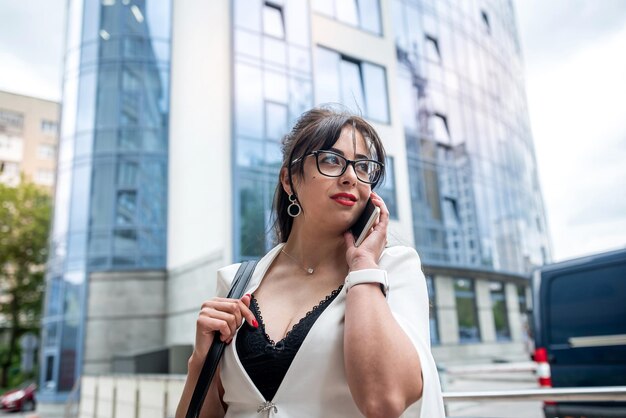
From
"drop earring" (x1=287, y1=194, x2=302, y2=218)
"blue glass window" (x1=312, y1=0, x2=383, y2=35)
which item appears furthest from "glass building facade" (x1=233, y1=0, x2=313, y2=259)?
"drop earring" (x1=287, y1=194, x2=302, y2=218)

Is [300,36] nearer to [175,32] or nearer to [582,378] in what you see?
[175,32]

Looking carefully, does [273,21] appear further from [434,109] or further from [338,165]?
[338,165]

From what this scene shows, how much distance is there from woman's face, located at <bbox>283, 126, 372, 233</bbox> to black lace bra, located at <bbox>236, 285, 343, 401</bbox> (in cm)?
18

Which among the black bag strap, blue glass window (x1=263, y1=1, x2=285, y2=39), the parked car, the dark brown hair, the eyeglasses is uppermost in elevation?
blue glass window (x1=263, y1=1, x2=285, y2=39)

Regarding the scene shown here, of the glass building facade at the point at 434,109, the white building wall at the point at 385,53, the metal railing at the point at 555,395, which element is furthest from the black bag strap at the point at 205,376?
the white building wall at the point at 385,53

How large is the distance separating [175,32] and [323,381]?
1293cm

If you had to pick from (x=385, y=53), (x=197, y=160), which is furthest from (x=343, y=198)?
(x=385, y=53)

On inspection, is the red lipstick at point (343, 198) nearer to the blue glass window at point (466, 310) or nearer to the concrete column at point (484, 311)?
the blue glass window at point (466, 310)

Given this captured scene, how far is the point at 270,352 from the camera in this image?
1050 millimetres

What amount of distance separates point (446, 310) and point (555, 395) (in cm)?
1271

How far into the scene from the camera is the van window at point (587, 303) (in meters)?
3.41

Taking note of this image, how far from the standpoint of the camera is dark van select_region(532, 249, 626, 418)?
3.40m

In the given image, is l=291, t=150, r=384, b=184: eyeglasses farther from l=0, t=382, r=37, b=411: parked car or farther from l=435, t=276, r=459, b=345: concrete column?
l=0, t=382, r=37, b=411: parked car

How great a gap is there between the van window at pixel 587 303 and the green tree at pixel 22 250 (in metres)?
20.7
